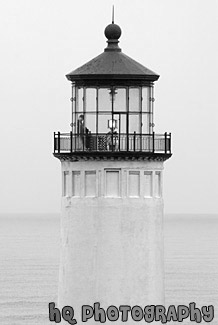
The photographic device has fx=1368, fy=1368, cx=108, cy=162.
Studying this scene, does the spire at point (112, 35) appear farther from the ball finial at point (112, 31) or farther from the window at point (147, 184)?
the window at point (147, 184)

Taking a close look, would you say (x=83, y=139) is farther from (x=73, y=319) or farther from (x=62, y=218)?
(x=73, y=319)

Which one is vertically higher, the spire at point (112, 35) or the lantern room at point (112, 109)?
the spire at point (112, 35)

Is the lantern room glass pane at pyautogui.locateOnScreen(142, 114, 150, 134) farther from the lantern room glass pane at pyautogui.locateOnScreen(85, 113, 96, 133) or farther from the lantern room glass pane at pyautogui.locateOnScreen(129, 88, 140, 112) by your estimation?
the lantern room glass pane at pyautogui.locateOnScreen(85, 113, 96, 133)

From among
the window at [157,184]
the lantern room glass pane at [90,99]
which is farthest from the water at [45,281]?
the lantern room glass pane at [90,99]

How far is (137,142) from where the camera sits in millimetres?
22859

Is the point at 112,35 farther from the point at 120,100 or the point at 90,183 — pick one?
the point at 90,183

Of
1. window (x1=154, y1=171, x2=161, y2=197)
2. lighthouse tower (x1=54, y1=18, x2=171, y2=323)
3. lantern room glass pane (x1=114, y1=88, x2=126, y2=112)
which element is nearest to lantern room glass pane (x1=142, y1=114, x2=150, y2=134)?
lighthouse tower (x1=54, y1=18, x2=171, y2=323)

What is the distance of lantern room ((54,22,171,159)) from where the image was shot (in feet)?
75.0

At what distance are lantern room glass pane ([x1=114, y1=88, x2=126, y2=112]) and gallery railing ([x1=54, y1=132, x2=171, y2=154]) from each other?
0.51 m

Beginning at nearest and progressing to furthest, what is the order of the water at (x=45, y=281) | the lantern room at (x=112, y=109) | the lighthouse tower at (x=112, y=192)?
the lighthouse tower at (x=112, y=192) → the lantern room at (x=112, y=109) → the water at (x=45, y=281)

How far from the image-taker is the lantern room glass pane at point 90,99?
23.0 meters

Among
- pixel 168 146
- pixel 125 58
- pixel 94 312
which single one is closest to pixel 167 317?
pixel 94 312

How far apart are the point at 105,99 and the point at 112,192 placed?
5.23 ft

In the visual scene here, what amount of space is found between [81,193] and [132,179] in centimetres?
88
